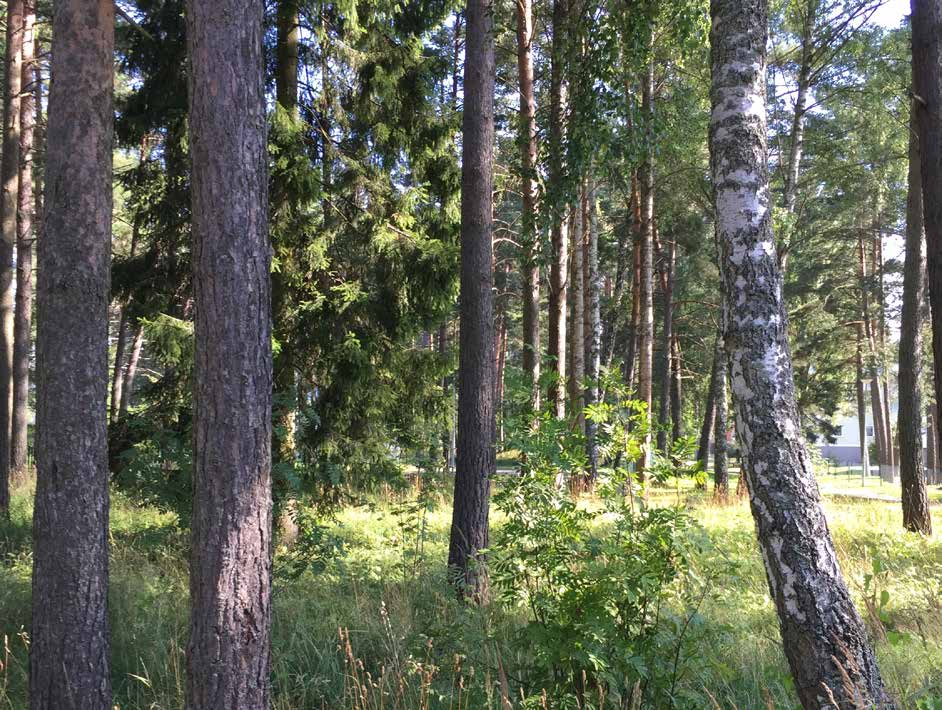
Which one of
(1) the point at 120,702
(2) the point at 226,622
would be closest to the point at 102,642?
(1) the point at 120,702

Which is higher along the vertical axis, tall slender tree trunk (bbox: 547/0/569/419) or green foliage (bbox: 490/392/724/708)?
tall slender tree trunk (bbox: 547/0/569/419)

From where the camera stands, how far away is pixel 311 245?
8742 mm

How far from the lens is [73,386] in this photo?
4367mm

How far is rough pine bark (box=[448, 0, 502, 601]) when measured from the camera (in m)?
6.62

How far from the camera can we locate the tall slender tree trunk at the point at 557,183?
23.9ft

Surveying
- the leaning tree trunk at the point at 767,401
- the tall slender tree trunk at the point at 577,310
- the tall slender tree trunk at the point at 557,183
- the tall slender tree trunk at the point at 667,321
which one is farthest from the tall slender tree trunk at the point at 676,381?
the leaning tree trunk at the point at 767,401

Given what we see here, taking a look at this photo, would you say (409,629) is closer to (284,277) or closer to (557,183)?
(557,183)

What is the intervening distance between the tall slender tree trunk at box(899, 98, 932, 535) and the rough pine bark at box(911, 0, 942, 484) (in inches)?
164

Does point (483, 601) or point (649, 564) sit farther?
point (483, 601)

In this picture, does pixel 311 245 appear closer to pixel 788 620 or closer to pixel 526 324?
pixel 526 324

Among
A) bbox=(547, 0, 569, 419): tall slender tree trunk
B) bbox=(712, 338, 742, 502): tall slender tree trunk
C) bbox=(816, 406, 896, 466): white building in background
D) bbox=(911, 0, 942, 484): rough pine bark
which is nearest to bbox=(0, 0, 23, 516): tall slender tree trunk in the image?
bbox=(547, 0, 569, 419): tall slender tree trunk

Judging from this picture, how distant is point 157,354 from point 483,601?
14.3ft

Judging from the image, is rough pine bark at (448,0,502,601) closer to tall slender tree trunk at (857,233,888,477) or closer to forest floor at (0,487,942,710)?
forest floor at (0,487,942,710)

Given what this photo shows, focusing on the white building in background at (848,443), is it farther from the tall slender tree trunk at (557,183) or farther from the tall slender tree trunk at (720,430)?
the tall slender tree trunk at (557,183)
